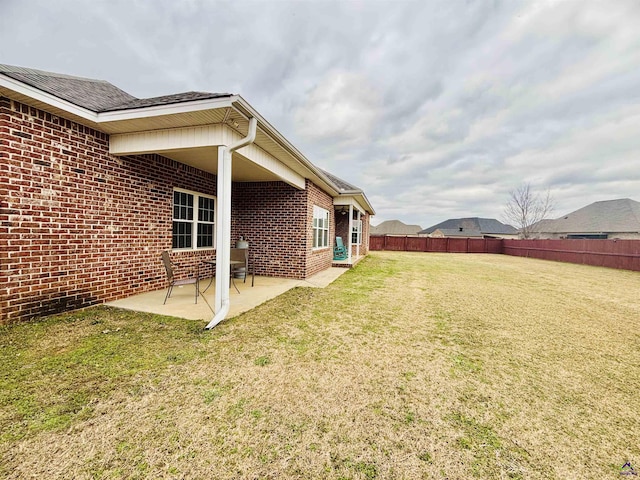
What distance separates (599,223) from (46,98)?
53.3m

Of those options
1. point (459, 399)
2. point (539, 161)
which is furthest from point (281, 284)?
point (539, 161)

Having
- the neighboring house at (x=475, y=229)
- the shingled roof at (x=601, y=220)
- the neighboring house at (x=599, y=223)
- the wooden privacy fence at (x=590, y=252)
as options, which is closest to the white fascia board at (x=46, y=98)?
the wooden privacy fence at (x=590, y=252)

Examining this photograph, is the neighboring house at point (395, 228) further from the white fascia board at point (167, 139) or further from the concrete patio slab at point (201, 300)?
the white fascia board at point (167, 139)

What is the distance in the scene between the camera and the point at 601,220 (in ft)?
120

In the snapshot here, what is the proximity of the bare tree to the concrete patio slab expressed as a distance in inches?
1662

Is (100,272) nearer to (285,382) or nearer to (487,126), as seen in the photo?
(285,382)

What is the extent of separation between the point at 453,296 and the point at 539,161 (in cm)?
3571

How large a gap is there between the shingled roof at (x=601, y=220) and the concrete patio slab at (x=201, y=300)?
1786 inches

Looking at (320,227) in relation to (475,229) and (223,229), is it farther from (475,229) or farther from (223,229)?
(475,229)

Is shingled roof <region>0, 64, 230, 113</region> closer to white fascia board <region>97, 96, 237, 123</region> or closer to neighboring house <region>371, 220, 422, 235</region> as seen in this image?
white fascia board <region>97, 96, 237, 123</region>

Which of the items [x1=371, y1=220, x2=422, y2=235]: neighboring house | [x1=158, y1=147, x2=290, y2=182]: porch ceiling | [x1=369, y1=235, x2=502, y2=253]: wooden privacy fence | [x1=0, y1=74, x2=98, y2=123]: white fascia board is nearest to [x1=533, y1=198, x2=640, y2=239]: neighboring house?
A: [x1=369, y1=235, x2=502, y2=253]: wooden privacy fence

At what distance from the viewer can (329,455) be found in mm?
1777

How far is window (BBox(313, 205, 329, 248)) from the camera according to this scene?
9.55 metres

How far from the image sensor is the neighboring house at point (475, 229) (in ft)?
175
